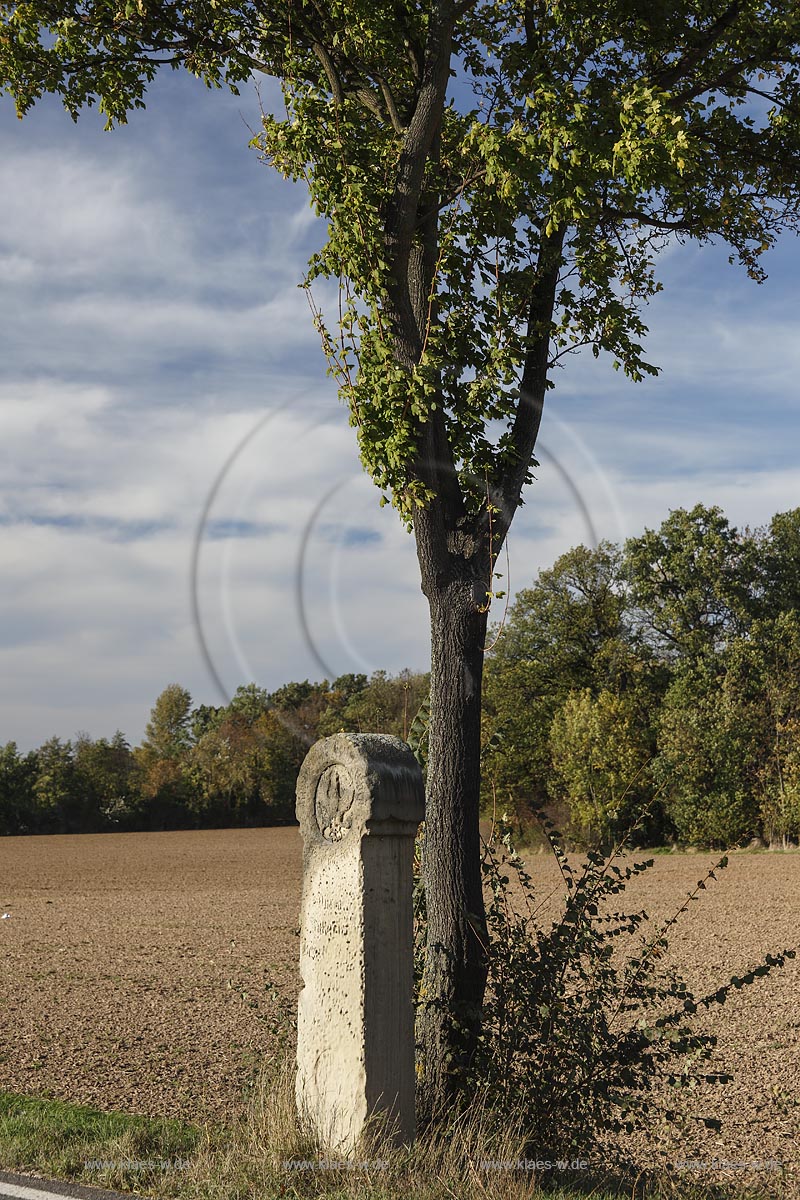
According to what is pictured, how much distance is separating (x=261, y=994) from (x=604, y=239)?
28.7 feet

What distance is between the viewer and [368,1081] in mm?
5070

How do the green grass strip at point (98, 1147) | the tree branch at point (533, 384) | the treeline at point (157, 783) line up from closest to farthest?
1. the green grass strip at point (98, 1147)
2. the tree branch at point (533, 384)
3. the treeline at point (157, 783)

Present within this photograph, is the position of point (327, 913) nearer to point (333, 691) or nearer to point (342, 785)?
point (342, 785)

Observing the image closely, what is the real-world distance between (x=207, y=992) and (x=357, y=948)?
7775mm

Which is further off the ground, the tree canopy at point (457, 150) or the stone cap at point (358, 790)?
the tree canopy at point (457, 150)

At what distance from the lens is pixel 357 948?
5.15m

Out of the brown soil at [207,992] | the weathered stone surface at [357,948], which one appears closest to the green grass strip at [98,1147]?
the weathered stone surface at [357,948]

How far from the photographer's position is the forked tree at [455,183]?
656 cm

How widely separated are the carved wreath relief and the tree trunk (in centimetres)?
153

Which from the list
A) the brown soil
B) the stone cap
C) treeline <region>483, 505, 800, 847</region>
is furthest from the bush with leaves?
treeline <region>483, 505, 800, 847</region>

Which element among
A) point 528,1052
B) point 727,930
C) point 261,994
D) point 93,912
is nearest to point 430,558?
point 528,1052

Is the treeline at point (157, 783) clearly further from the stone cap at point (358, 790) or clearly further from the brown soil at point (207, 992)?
the stone cap at point (358, 790)

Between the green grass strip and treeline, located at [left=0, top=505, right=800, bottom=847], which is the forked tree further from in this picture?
treeline, located at [left=0, top=505, right=800, bottom=847]

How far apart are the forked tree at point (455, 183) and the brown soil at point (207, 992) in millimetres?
2817
